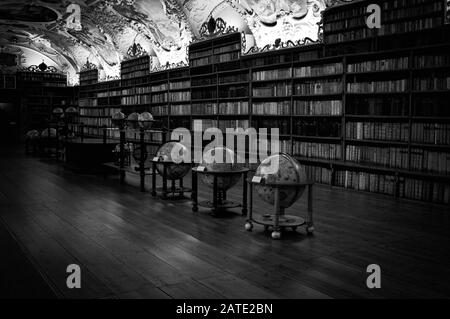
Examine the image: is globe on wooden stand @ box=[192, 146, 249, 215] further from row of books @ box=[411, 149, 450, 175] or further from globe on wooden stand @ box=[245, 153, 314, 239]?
row of books @ box=[411, 149, 450, 175]

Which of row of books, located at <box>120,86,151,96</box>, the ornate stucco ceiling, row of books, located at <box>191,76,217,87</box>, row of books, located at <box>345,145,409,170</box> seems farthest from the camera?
row of books, located at <box>120,86,151,96</box>

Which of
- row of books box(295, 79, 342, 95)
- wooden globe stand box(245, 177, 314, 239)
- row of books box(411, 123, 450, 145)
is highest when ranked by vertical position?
row of books box(295, 79, 342, 95)

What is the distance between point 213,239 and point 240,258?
0.79m

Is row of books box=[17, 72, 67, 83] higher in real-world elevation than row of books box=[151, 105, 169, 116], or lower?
higher

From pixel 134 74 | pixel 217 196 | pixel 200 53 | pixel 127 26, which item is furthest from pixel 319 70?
pixel 134 74

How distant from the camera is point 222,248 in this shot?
480 cm

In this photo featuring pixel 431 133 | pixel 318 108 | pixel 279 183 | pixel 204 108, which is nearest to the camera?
pixel 279 183

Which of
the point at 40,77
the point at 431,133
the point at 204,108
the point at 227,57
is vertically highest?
the point at 40,77

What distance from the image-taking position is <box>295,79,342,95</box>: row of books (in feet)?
29.1

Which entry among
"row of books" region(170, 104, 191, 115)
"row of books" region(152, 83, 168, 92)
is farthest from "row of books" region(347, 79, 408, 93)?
"row of books" region(152, 83, 168, 92)

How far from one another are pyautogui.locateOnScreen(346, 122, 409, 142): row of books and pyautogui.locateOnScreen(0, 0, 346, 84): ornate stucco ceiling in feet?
7.23

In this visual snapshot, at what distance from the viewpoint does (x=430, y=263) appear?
427 centimetres

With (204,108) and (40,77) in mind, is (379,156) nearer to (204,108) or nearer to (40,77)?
(204,108)

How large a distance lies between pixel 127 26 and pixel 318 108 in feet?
34.6
